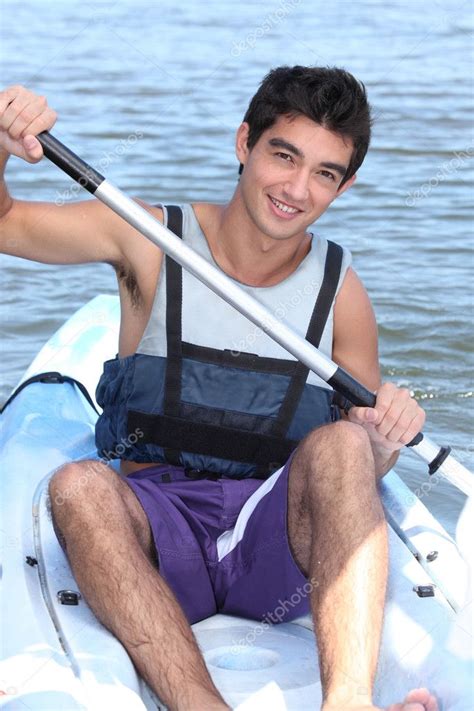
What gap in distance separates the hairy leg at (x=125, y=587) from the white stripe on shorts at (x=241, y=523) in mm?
238

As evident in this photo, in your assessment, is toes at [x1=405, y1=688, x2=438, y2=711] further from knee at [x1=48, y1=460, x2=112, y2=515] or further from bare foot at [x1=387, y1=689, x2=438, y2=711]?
knee at [x1=48, y1=460, x2=112, y2=515]

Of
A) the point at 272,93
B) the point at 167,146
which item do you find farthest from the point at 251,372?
the point at 167,146

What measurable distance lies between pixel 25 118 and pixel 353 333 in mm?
899

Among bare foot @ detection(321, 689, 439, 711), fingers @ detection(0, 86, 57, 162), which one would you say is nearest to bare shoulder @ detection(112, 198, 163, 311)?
fingers @ detection(0, 86, 57, 162)

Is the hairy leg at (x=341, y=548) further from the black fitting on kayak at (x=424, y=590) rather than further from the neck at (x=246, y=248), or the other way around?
the neck at (x=246, y=248)

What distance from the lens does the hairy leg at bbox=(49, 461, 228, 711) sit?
2285 mm

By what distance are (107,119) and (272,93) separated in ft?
20.4

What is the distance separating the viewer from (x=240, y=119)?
885 centimetres

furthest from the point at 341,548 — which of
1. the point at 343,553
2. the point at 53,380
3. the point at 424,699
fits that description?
the point at 53,380

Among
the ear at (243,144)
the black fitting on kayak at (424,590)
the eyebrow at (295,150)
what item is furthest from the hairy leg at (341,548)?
the ear at (243,144)

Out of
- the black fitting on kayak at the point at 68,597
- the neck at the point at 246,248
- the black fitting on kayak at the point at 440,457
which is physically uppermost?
the neck at the point at 246,248

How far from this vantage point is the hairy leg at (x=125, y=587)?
229 centimetres

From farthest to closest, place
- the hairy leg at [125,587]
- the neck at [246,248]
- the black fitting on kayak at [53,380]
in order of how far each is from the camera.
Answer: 1. the black fitting on kayak at [53,380]
2. the neck at [246,248]
3. the hairy leg at [125,587]

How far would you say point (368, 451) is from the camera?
2.46 metres
